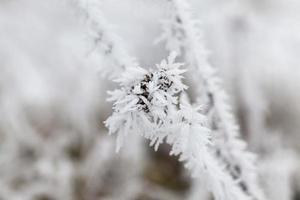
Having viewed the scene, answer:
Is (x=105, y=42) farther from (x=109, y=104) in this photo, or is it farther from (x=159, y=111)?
(x=109, y=104)

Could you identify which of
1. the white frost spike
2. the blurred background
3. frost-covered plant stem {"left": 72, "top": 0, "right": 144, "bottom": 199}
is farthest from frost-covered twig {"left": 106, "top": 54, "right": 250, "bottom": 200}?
the blurred background

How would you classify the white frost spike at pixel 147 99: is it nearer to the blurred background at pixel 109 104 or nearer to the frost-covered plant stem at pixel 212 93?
the frost-covered plant stem at pixel 212 93

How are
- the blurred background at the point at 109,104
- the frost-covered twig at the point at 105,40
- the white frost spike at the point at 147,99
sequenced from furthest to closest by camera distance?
the blurred background at the point at 109,104, the frost-covered twig at the point at 105,40, the white frost spike at the point at 147,99

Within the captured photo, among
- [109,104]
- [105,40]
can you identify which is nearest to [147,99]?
[105,40]

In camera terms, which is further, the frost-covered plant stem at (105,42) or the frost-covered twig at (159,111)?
the frost-covered plant stem at (105,42)

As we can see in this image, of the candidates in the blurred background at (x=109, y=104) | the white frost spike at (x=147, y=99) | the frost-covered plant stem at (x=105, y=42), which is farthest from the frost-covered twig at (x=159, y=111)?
the blurred background at (x=109, y=104)

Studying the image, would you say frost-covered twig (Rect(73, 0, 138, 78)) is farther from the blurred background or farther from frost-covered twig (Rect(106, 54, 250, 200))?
the blurred background

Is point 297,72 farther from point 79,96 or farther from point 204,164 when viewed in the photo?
point 204,164
